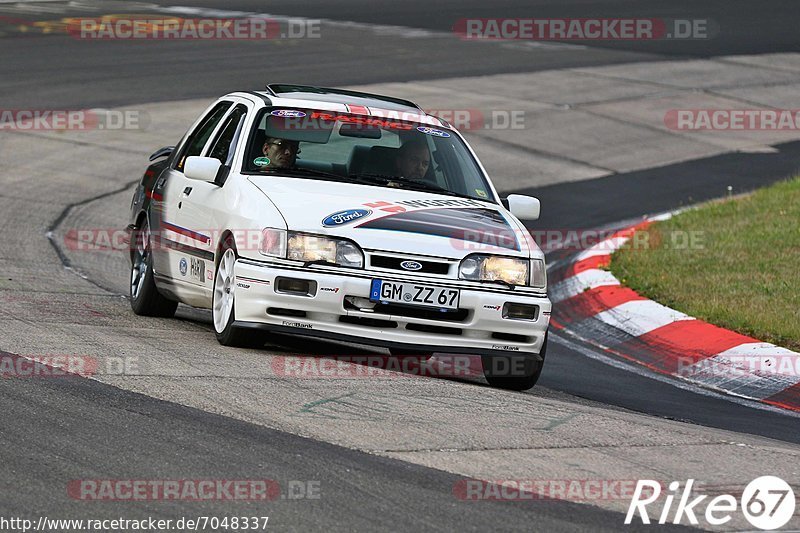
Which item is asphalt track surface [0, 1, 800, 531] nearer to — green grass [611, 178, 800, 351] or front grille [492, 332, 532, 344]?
front grille [492, 332, 532, 344]

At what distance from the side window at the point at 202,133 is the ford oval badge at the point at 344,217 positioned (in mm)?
2041

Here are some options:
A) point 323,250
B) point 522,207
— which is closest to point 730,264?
point 522,207

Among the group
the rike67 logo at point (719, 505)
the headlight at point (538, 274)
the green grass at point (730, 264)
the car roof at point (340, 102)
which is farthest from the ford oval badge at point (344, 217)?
the green grass at point (730, 264)

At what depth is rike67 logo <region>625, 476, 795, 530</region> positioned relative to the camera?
5.52 m

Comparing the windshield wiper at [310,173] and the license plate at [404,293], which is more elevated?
the windshield wiper at [310,173]

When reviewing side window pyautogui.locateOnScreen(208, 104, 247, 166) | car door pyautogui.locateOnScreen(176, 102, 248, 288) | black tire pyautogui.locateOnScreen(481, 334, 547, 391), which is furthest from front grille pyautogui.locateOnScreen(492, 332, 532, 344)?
side window pyautogui.locateOnScreen(208, 104, 247, 166)

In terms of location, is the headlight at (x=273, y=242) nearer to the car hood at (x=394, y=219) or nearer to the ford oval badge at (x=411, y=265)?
the car hood at (x=394, y=219)

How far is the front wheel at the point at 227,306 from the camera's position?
8.31m

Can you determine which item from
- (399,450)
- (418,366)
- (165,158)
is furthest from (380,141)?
(399,450)

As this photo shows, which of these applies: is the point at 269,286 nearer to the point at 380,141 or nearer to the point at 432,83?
the point at 380,141

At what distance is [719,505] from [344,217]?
313cm

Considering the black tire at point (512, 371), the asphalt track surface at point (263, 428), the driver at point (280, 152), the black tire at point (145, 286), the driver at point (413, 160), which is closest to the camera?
the asphalt track surface at point (263, 428)

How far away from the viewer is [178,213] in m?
9.53

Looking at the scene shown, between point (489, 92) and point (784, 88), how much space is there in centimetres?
543
